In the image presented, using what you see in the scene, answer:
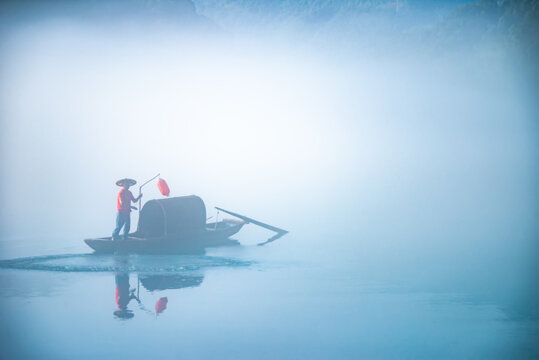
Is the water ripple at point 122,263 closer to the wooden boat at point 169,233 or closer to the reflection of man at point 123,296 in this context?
the wooden boat at point 169,233

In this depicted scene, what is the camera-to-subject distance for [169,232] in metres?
11.6

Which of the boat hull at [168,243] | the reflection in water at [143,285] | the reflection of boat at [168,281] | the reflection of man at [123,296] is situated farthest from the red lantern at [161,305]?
the boat hull at [168,243]

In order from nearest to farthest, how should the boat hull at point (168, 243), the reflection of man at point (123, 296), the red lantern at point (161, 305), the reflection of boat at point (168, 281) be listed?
the reflection of man at point (123, 296), the red lantern at point (161, 305), the reflection of boat at point (168, 281), the boat hull at point (168, 243)

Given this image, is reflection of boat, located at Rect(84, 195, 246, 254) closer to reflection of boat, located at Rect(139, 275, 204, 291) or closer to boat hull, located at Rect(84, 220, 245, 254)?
boat hull, located at Rect(84, 220, 245, 254)

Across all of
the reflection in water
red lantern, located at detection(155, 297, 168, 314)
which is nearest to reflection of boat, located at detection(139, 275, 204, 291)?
the reflection in water

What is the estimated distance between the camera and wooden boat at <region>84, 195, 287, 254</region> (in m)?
10.8

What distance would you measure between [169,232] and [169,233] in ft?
0.08

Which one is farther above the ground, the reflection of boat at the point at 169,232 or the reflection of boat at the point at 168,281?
the reflection of boat at the point at 169,232

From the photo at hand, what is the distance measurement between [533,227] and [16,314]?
48.4 ft

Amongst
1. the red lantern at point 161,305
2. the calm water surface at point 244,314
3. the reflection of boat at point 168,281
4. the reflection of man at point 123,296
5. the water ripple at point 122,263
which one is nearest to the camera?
the calm water surface at point 244,314

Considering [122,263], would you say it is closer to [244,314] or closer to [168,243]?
[168,243]

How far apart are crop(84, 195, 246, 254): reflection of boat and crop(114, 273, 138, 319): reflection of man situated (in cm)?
198

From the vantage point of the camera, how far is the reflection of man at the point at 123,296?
6.43 metres

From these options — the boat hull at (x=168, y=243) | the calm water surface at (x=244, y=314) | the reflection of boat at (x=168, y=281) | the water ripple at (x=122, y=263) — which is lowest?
the calm water surface at (x=244, y=314)
